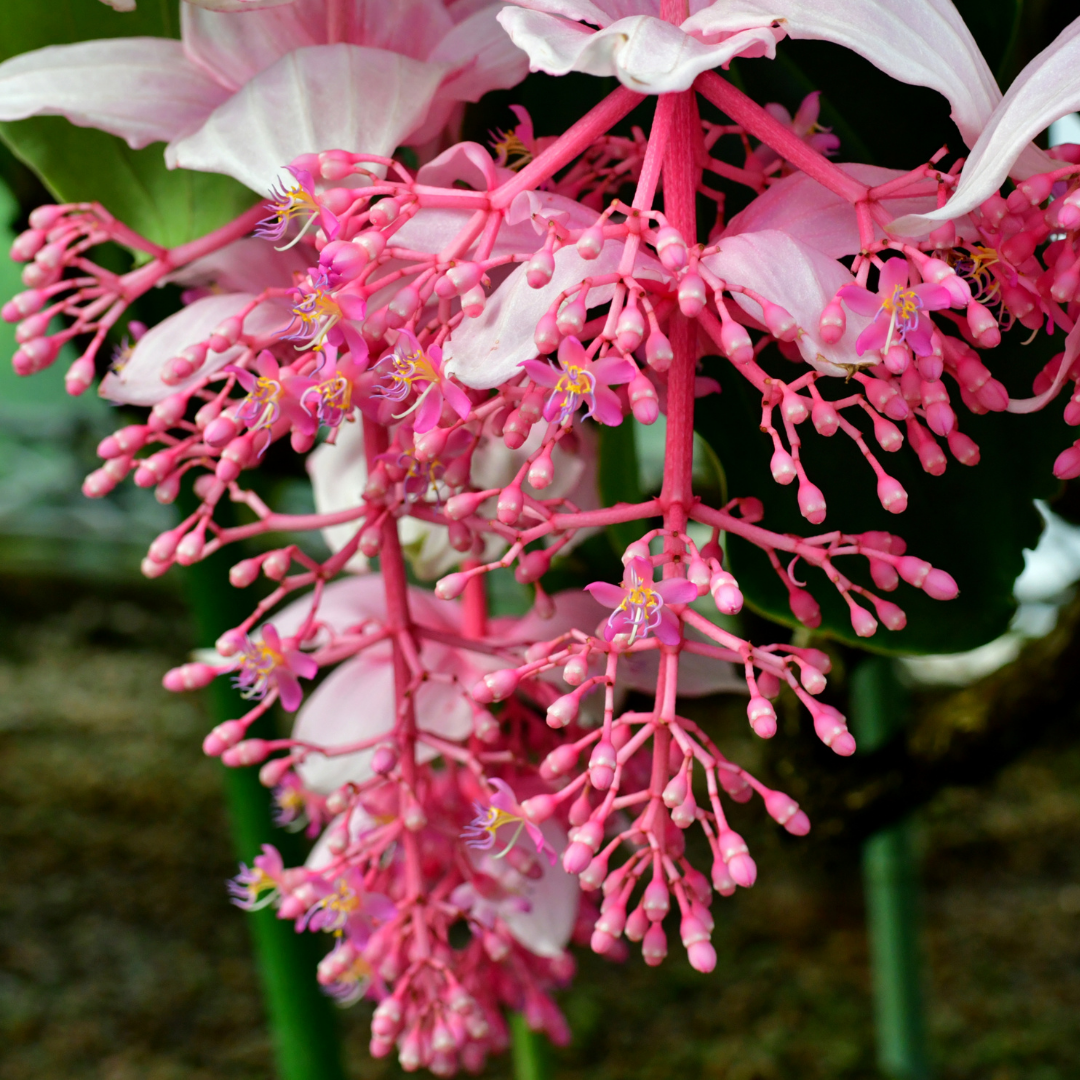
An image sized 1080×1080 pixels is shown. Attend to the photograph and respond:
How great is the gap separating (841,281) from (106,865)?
54.1 inches

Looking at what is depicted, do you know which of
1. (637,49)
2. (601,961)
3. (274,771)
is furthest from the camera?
Result: (601,961)

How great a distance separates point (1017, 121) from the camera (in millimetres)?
166

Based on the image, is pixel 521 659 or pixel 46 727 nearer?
pixel 521 659

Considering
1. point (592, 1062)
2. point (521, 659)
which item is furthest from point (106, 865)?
point (521, 659)

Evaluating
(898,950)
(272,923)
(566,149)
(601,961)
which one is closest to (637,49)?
(566,149)

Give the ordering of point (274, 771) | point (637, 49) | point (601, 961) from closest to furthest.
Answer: point (637, 49) < point (274, 771) < point (601, 961)

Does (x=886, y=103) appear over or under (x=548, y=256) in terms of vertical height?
over

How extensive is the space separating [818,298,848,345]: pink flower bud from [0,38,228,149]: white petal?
146mm

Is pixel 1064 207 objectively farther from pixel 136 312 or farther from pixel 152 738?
pixel 152 738

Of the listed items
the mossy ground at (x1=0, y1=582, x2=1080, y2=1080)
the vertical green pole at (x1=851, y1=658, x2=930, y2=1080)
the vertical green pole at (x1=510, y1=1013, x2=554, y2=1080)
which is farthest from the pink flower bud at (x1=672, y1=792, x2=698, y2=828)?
the mossy ground at (x1=0, y1=582, x2=1080, y2=1080)

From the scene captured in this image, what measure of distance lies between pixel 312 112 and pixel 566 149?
0.18ft

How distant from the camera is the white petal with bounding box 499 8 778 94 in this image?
0.16 m

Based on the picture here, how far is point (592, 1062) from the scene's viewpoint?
108 cm

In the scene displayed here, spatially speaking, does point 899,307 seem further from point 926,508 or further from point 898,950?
point 898,950
